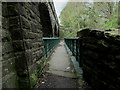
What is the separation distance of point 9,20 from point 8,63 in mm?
737

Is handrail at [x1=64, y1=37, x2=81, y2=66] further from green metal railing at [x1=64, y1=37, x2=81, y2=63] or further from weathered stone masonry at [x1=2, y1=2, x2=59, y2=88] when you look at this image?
weathered stone masonry at [x1=2, y1=2, x2=59, y2=88]

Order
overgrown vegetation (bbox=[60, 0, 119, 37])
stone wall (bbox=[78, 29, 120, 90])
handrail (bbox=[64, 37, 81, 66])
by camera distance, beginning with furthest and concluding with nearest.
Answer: overgrown vegetation (bbox=[60, 0, 119, 37]) < handrail (bbox=[64, 37, 81, 66]) < stone wall (bbox=[78, 29, 120, 90])

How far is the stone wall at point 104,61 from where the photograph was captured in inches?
42.4

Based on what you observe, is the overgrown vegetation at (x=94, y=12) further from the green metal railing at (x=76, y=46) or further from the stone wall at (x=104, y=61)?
the stone wall at (x=104, y=61)

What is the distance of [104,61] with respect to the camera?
4.17 feet

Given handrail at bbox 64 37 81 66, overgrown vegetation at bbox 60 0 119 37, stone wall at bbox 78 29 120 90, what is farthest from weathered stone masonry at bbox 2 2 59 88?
overgrown vegetation at bbox 60 0 119 37

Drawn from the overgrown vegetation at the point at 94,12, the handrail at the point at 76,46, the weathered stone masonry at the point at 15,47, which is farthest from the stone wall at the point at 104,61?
the overgrown vegetation at the point at 94,12

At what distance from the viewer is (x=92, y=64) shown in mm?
1571

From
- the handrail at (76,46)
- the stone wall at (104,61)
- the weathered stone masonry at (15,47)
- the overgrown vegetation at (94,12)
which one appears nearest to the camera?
the stone wall at (104,61)

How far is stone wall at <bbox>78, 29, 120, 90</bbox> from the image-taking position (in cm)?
108

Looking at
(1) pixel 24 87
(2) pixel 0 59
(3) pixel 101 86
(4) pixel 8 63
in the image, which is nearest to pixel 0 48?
(2) pixel 0 59

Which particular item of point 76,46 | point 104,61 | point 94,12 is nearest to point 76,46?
point 76,46

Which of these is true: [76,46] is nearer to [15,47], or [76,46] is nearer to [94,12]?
[15,47]

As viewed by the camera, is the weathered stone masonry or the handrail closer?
the weathered stone masonry
